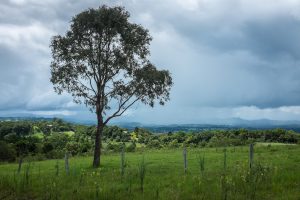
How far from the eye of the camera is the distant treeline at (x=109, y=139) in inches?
3664

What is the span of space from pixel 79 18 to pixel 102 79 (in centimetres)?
710

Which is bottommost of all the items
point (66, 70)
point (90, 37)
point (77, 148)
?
point (77, 148)

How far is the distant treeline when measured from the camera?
93062 millimetres

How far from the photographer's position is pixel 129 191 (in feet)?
69.7

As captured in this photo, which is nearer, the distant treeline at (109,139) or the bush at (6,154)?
the bush at (6,154)

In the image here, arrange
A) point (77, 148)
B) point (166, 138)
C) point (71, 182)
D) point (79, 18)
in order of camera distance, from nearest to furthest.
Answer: point (71, 182) → point (79, 18) → point (77, 148) → point (166, 138)

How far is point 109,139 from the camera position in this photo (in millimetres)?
160000

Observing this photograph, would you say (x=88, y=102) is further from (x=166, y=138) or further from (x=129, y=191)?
(x=166, y=138)

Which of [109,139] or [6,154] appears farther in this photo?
[109,139]

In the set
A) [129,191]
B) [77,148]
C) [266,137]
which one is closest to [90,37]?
[129,191]

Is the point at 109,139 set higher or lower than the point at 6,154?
higher

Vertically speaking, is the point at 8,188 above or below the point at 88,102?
below

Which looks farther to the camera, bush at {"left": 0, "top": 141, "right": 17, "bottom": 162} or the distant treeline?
the distant treeline

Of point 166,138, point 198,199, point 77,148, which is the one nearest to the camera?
point 198,199
